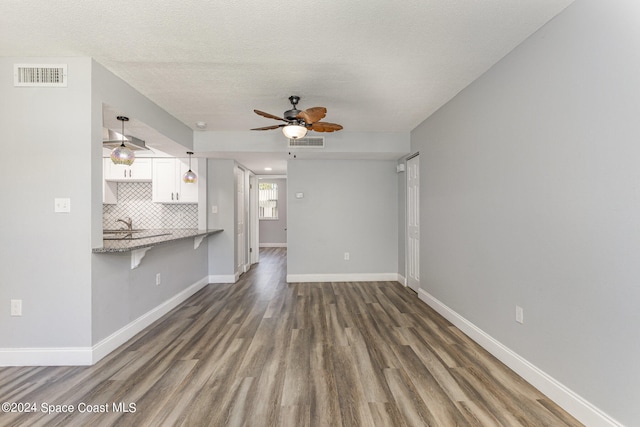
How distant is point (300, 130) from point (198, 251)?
9.43 ft

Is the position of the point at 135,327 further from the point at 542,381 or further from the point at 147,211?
the point at 542,381

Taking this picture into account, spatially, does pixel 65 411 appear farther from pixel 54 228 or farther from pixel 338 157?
pixel 338 157

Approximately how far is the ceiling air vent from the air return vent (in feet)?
8.68

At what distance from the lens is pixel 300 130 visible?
3023mm

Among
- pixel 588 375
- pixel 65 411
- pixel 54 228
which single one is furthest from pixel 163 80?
pixel 588 375

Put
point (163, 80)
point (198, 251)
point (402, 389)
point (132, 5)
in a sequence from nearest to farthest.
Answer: point (132, 5)
point (402, 389)
point (163, 80)
point (198, 251)

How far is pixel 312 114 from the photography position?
280cm

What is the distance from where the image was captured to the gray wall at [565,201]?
149 cm

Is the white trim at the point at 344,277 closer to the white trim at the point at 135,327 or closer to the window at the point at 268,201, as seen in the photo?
the white trim at the point at 135,327

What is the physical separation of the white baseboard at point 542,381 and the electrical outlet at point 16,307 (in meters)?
4.02

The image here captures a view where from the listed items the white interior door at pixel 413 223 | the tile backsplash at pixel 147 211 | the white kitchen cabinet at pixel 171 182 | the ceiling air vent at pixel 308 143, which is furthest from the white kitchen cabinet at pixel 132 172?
the white interior door at pixel 413 223

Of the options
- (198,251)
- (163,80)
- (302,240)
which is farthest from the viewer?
(302,240)

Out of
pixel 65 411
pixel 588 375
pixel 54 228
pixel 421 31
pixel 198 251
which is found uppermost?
pixel 421 31

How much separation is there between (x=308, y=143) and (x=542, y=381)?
3.75 metres
